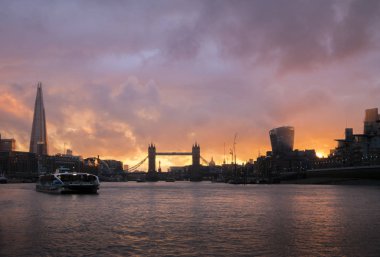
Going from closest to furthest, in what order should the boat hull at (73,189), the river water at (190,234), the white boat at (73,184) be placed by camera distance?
the river water at (190,234)
the boat hull at (73,189)
the white boat at (73,184)

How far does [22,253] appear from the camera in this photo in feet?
97.9

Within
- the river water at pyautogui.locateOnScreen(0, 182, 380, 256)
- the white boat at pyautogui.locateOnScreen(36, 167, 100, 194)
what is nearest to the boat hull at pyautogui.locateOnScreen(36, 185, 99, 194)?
the white boat at pyautogui.locateOnScreen(36, 167, 100, 194)

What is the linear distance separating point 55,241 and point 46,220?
15070mm

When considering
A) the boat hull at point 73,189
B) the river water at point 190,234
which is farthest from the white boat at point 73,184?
the river water at point 190,234

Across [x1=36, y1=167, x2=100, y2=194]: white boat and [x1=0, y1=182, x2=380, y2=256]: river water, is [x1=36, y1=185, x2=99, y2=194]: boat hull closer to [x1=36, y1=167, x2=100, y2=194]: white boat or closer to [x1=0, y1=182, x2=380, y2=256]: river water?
[x1=36, y1=167, x2=100, y2=194]: white boat

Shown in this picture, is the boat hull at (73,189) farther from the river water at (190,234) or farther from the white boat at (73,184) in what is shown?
the river water at (190,234)

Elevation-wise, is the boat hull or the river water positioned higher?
the boat hull

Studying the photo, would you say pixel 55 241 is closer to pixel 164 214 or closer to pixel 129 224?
pixel 129 224

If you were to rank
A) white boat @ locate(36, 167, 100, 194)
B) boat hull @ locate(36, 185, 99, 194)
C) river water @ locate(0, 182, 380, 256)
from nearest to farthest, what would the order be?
river water @ locate(0, 182, 380, 256)
boat hull @ locate(36, 185, 99, 194)
white boat @ locate(36, 167, 100, 194)

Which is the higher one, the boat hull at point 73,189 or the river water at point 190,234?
the boat hull at point 73,189

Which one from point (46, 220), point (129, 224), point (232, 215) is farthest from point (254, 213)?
point (46, 220)

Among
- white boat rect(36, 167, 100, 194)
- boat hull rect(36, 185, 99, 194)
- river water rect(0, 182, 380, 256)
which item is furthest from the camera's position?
Answer: white boat rect(36, 167, 100, 194)

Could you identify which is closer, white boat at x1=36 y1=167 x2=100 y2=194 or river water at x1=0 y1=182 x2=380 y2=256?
river water at x1=0 y1=182 x2=380 y2=256

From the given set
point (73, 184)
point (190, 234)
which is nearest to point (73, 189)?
point (73, 184)
